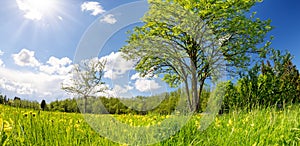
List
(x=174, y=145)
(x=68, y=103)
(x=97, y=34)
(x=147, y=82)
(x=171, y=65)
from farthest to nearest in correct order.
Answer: (x=68, y=103)
(x=171, y=65)
(x=147, y=82)
(x=97, y=34)
(x=174, y=145)

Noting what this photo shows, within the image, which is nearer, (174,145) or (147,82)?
(174,145)

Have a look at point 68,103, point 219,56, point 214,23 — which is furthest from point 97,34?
point 214,23

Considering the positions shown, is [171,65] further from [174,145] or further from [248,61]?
[248,61]

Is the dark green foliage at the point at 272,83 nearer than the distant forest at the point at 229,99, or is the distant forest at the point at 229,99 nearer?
the distant forest at the point at 229,99

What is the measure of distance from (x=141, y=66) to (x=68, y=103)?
1247cm

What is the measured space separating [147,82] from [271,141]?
2358mm

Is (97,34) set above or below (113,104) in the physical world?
above

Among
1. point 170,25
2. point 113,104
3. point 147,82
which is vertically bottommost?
point 113,104

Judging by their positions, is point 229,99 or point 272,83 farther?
point 272,83

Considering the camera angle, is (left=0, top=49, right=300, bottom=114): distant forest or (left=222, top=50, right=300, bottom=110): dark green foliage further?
(left=222, top=50, right=300, bottom=110): dark green foliage

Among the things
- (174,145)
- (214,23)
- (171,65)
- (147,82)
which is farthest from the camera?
(214,23)

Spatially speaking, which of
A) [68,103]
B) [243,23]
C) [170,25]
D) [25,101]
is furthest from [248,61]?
[25,101]

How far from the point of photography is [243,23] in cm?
1875

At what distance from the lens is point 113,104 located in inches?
185
